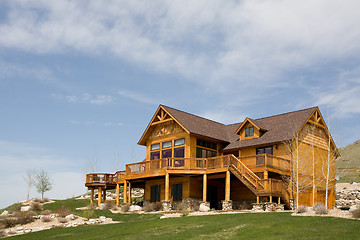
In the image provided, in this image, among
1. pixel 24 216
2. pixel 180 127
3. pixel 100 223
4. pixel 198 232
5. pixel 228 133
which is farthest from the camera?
pixel 228 133

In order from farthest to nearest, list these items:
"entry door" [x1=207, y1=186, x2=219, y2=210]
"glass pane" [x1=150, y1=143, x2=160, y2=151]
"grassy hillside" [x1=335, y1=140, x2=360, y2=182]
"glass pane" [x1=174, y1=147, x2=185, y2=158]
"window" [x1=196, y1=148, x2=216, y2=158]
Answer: "grassy hillside" [x1=335, y1=140, x2=360, y2=182] → "glass pane" [x1=150, y1=143, x2=160, y2=151] → "entry door" [x1=207, y1=186, x2=219, y2=210] → "window" [x1=196, y1=148, x2=216, y2=158] → "glass pane" [x1=174, y1=147, x2=185, y2=158]

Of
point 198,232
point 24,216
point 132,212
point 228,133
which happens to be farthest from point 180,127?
point 198,232

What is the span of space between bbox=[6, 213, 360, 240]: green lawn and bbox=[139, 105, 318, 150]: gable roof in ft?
38.2

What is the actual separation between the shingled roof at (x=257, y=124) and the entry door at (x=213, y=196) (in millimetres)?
3666

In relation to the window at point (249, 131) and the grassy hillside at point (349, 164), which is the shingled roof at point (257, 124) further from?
the grassy hillside at point (349, 164)

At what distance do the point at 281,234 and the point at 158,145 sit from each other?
22208 mm

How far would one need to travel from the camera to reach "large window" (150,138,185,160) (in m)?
37.3

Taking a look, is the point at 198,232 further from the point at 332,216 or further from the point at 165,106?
the point at 165,106

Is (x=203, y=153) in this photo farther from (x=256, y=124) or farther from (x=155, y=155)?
(x=256, y=124)

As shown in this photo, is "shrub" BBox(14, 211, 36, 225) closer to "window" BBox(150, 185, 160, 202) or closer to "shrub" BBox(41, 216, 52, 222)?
"shrub" BBox(41, 216, 52, 222)

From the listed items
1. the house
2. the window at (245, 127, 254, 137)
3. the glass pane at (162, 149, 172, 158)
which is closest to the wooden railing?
the house

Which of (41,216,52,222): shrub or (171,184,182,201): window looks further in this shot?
(171,184,182,201): window

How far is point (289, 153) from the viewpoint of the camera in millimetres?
35188

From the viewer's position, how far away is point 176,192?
37.4 meters
